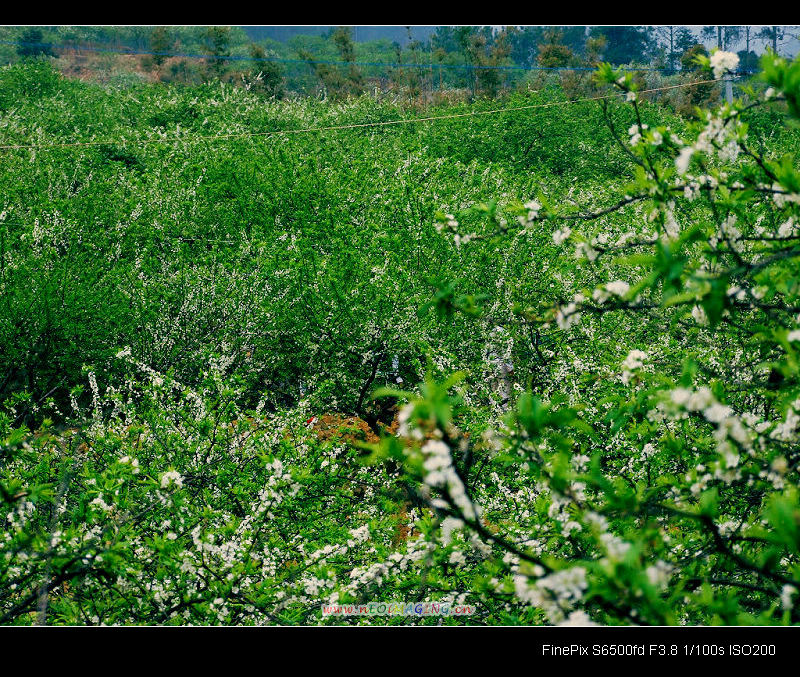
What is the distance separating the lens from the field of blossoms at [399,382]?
2.75 meters

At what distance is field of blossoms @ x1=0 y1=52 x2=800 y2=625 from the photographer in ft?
9.02

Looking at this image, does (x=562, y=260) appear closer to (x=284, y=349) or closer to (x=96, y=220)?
(x=284, y=349)

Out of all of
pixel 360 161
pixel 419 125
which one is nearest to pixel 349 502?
pixel 360 161

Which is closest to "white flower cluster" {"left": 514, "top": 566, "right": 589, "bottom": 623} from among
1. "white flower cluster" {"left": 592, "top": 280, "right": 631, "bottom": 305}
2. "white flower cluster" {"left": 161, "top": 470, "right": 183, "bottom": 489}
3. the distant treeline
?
"white flower cluster" {"left": 592, "top": 280, "right": 631, "bottom": 305}

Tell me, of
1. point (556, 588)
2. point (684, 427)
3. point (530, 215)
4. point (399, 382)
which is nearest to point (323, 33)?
point (399, 382)

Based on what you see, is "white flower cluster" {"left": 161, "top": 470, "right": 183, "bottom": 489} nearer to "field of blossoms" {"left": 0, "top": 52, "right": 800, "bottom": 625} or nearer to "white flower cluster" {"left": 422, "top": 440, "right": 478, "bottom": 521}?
"field of blossoms" {"left": 0, "top": 52, "right": 800, "bottom": 625}

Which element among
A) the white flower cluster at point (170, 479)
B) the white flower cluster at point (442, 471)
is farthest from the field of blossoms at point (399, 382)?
the white flower cluster at point (170, 479)

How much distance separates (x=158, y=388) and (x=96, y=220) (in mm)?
8357

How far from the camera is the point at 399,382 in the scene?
11477mm

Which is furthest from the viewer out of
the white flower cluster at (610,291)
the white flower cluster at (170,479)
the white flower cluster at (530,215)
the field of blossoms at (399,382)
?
the white flower cluster at (170,479)

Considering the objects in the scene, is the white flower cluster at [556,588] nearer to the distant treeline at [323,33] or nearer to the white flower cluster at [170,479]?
the white flower cluster at [170,479]

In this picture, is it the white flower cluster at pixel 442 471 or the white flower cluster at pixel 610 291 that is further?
the white flower cluster at pixel 610 291

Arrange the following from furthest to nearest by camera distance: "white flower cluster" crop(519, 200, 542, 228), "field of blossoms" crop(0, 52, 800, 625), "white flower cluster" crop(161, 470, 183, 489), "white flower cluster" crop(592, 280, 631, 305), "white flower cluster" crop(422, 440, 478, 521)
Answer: "white flower cluster" crop(161, 470, 183, 489) < "white flower cluster" crop(519, 200, 542, 228) < "white flower cluster" crop(592, 280, 631, 305) < "field of blossoms" crop(0, 52, 800, 625) < "white flower cluster" crop(422, 440, 478, 521)

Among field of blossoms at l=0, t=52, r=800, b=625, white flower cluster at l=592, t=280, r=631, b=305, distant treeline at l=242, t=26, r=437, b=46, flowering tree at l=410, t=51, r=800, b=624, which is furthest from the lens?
distant treeline at l=242, t=26, r=437, b=46
